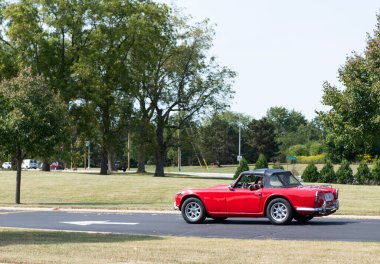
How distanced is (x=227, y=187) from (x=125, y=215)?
230 inches

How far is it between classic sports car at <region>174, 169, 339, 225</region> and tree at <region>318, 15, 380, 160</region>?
5.59 metres

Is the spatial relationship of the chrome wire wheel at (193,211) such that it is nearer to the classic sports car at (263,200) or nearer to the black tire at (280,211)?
the classic sports car at (263,200)

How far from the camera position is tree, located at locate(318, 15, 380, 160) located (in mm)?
25531

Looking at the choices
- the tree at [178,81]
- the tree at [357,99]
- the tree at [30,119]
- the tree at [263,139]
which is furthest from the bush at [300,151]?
the tree at [357,99]

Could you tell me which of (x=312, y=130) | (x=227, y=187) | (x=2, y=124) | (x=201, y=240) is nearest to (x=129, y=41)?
(x=2, y=124)

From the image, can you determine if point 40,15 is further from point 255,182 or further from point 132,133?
point 255,182

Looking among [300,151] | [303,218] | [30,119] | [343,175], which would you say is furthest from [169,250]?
[300,151]

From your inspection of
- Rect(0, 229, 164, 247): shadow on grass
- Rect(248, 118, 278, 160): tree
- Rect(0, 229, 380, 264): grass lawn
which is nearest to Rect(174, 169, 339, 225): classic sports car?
Rect(0, 229, 380, 264): grass lawn

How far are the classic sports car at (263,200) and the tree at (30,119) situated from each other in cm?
1353

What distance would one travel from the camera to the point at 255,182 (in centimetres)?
2108

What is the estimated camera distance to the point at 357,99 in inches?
1006

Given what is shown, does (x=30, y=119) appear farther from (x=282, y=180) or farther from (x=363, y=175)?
(x=363, y=175)

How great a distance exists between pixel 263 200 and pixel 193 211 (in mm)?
2284

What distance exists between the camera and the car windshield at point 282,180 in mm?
20766
